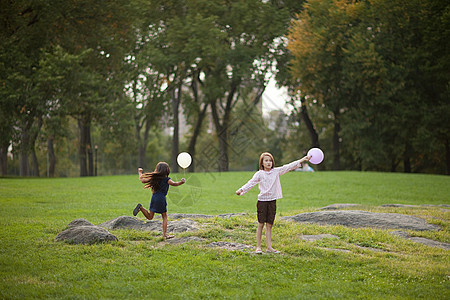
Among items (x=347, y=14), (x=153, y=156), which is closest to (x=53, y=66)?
(x=347, y=14)

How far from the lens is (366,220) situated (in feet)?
39.9

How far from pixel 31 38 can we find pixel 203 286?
31.7 meters

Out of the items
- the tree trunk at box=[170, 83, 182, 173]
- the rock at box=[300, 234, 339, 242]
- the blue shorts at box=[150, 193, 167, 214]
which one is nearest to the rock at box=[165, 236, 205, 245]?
the blue shorts at box=[150, 193, 167, 214]

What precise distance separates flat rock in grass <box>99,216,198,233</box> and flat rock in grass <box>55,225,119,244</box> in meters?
1.49

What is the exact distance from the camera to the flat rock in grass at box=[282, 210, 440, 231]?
38.7 feet

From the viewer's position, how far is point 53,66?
30812mm

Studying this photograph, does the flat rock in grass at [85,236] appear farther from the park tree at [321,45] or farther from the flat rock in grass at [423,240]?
the park tree at [321,45]

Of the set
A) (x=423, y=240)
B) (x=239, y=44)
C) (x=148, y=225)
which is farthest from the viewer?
(x=239, y=44)

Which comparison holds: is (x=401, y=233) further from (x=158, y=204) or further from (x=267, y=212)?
(x=158, y=204)

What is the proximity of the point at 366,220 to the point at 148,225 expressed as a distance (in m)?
5.60

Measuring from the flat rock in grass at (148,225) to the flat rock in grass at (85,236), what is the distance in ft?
4.90

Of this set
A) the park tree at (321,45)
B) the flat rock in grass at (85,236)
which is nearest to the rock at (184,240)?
the flat rock in grass at (85,236)

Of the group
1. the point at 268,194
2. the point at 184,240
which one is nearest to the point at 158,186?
the point at 184,240

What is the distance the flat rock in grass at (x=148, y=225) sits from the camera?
35.1ft
